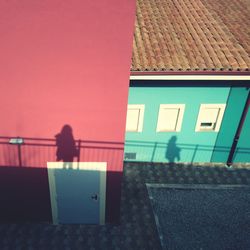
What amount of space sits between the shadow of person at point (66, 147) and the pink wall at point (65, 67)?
0.44 ft

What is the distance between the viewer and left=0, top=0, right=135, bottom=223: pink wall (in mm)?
5312

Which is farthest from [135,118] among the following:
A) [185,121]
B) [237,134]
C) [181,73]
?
[237,134]

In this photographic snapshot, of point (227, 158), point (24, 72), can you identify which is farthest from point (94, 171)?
point (227, 158)

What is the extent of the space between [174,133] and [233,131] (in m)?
2.13

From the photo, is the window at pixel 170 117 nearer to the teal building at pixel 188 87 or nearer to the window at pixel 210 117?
the teal building at pixel 188 87

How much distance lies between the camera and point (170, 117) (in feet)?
32.9

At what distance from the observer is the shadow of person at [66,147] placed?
21.8 ft

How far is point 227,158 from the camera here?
35.9 feet

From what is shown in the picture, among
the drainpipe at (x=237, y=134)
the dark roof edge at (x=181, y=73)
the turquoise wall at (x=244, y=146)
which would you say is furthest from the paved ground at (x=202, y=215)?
the dark roof edge at (x=181, y=73)

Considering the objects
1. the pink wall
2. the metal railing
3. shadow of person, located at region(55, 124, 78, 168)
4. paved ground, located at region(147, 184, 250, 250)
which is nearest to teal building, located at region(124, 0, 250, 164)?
paved ground, located at region(147, 184, 250, 250)

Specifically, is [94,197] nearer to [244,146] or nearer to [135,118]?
[135,118]

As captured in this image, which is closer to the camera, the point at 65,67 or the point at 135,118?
the point at 65,67

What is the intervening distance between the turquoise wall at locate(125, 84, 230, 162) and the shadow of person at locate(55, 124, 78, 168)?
331 centimetres

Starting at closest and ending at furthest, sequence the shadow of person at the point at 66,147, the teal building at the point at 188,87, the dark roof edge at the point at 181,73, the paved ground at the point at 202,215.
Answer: the shadow of person at the point at 66,147, the paved ground at the point at 202,215, the dark roof edge at the point at 181,73, the teal building at the point at 188,87
